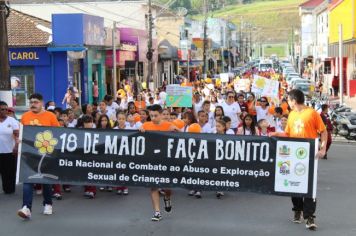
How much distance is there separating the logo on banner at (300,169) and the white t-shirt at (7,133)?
4.81 m

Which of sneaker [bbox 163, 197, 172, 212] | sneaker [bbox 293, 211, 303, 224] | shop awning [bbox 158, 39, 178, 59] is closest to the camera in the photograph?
sneaker [bbox 293, 211, 303, 224]

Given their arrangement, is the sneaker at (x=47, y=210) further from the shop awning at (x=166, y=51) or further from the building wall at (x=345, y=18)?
the shop awning at (x=166, y=51)

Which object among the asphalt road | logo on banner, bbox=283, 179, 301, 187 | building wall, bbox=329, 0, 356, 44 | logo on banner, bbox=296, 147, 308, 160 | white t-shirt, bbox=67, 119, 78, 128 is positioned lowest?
the asphalt road

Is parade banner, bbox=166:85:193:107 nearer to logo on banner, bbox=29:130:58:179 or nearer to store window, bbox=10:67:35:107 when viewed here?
logo on banner, bbox=29:130:58:179

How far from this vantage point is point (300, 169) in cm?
872

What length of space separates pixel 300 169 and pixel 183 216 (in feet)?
6.39

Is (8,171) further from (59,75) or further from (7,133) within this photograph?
(59,75)

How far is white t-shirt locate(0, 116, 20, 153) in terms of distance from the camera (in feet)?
36.3

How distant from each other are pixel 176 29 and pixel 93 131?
58.5 m

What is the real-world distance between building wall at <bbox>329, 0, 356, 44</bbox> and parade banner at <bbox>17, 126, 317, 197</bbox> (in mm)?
25692

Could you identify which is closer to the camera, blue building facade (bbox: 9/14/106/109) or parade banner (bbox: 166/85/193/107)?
parade banner (bbox: 166/85/193/107)

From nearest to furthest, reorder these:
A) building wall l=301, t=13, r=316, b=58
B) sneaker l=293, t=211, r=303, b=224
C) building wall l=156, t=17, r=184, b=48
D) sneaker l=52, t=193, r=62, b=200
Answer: sneaker l=293, t=211, r=303, b=224 → sneaker l=52, t=193, r=62, b=200 → building wall l=156, t=17, r=184, b=48 → building wall l=301, t=13, r=316, b=58

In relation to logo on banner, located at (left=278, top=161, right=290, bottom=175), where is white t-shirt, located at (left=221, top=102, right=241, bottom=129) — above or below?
above

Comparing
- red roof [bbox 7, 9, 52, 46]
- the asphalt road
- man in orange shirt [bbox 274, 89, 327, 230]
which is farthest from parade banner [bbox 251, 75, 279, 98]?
red roof [bbox 7, 9, 52, 46]
